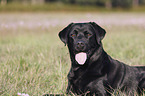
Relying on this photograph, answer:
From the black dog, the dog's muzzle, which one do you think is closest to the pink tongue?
the black dog

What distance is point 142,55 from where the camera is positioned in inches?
244

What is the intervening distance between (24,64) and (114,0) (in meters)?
57.6

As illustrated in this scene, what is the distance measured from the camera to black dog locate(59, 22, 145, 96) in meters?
3.64

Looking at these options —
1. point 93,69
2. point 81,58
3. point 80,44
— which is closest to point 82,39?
point 80,44

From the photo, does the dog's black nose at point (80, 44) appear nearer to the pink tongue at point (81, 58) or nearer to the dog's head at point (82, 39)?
the dog's head at point (82, 39)

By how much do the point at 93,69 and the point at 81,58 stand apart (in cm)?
26

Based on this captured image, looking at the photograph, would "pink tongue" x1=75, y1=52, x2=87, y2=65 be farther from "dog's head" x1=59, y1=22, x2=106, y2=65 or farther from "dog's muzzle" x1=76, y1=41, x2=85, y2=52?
"dog's muzzle" x1=76, y1=41, x2=85, y2=52

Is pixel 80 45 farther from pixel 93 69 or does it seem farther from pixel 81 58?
pixel 93 69

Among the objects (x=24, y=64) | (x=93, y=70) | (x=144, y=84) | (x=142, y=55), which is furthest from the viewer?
(x=142, y=55)

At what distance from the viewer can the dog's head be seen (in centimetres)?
369

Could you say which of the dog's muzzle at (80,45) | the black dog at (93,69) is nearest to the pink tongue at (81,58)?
the black dog at (93,69)

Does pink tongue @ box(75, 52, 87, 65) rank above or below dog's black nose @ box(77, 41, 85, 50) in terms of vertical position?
below

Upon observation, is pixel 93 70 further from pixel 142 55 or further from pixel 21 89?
pixel 142 55

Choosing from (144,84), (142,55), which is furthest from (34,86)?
(142,55)
